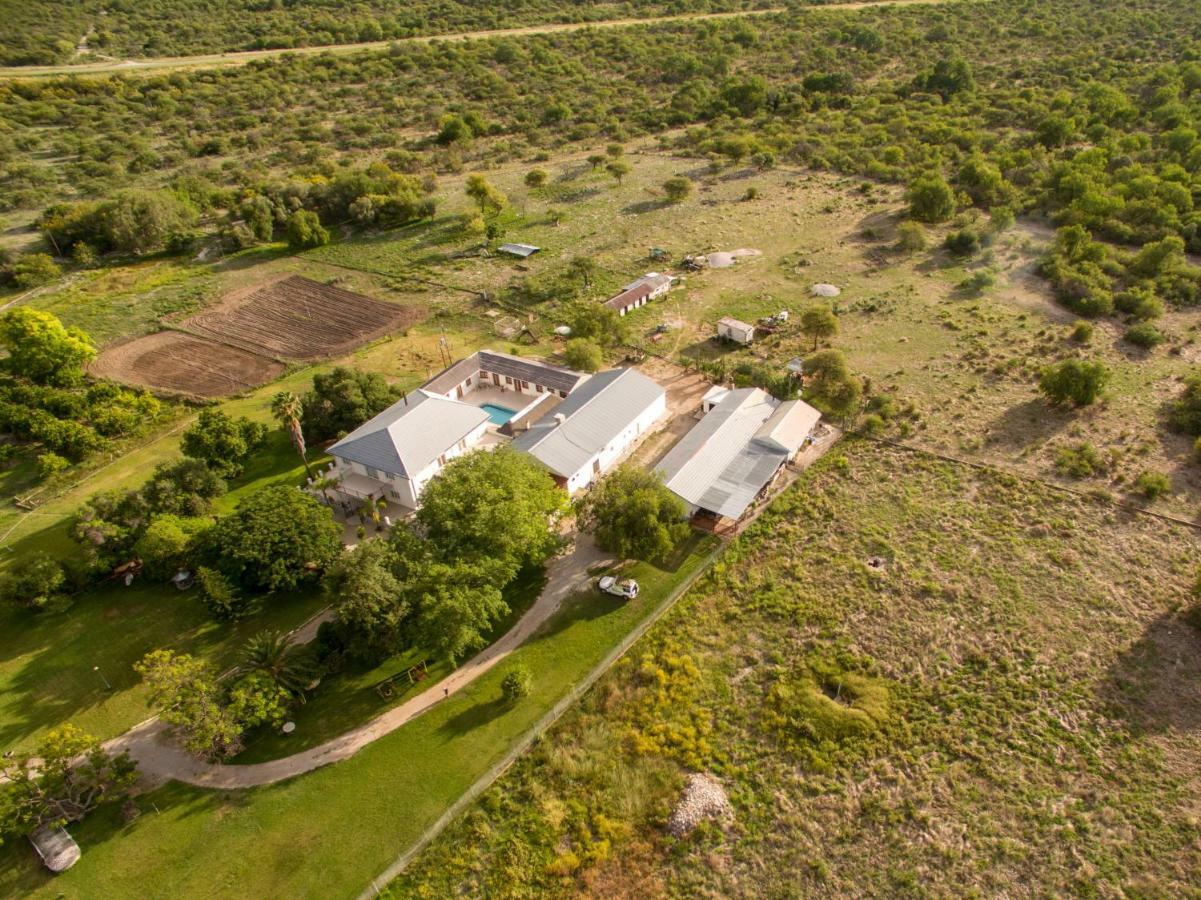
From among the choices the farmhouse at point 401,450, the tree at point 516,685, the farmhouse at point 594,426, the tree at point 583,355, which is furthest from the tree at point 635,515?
the tree at point 583,355

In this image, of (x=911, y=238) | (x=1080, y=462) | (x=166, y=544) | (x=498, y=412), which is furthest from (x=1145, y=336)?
(x=166, y=544)

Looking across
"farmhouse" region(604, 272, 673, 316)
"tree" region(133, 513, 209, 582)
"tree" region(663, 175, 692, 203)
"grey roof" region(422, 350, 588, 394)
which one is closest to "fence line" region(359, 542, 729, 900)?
"grey roof" region(422, 350, 588, 394)

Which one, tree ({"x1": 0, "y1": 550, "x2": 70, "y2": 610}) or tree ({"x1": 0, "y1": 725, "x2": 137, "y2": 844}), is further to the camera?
tree ({"x1": 0, "y1": 550, "x2": 70, "y2": 610})

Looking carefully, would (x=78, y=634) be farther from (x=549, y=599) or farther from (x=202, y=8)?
(x=202, y=8)

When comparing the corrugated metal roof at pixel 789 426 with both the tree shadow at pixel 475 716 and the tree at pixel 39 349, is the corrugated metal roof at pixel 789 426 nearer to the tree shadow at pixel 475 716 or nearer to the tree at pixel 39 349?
the tree shadow at pixel 475 716

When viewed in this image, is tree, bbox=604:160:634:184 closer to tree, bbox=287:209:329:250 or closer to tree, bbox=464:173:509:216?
tree, bbox=464:173:509:216

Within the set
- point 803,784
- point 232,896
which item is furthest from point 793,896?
point 232,896

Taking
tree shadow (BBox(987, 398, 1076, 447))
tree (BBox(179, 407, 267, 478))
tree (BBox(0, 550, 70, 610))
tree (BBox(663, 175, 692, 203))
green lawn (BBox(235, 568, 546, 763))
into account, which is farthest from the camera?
tree (BBox(663, 175, 692, 203))
